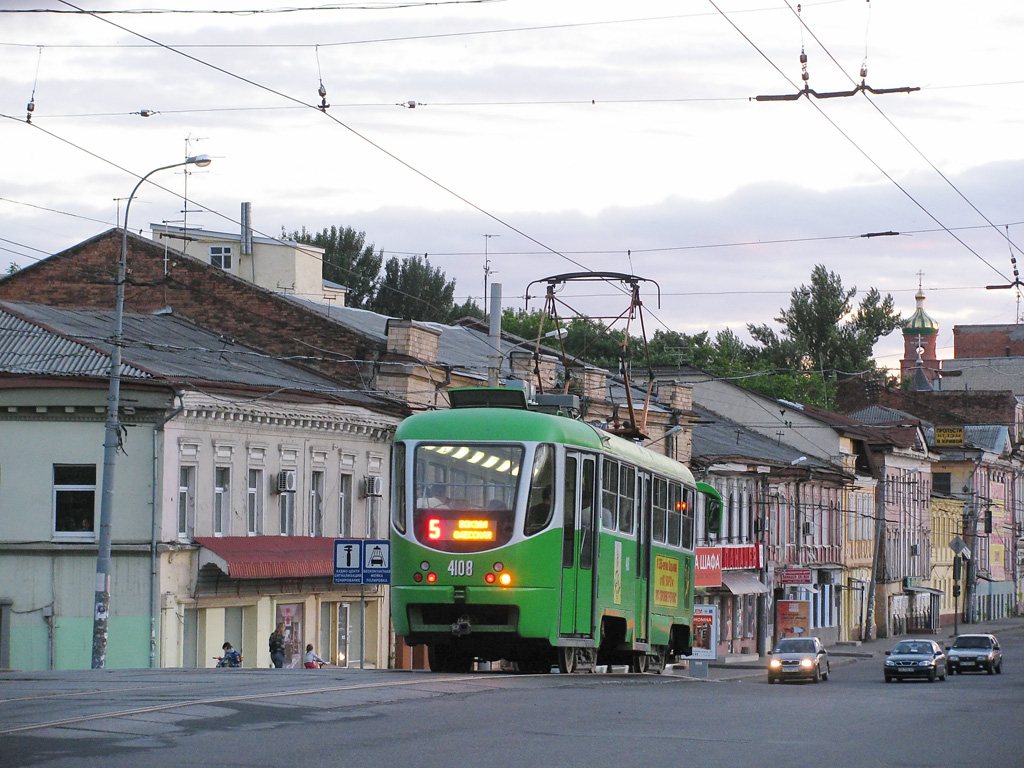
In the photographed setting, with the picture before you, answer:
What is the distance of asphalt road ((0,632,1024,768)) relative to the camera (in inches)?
456

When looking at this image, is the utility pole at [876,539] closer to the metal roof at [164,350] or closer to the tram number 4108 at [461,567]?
the metal roof at [164,350]

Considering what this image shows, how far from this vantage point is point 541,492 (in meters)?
19.9

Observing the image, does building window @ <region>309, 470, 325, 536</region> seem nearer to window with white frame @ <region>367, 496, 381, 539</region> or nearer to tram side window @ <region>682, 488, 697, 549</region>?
window with white frame @ <region>367, 496, 381, 539</region>

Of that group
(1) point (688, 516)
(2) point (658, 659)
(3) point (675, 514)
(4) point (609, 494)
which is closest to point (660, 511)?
(3) point (675, 514)

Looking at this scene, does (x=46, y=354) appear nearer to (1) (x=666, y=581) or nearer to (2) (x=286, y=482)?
(2) (x=286, y=482)

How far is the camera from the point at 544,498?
19859mm

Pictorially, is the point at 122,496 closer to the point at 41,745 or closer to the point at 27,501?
the point at 27,501

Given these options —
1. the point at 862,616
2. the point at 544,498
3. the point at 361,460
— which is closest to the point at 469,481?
the point at 544,498

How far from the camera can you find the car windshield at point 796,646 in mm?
44031

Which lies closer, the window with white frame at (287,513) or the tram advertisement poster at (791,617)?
the window with white frame at (287,513)

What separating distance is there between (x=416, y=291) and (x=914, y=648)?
48.2 metres

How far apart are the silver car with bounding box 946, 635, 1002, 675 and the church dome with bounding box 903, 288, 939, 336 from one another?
75.7m

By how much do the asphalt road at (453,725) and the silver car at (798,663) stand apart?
23888 millimetres

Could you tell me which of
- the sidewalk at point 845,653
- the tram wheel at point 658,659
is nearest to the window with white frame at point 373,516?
the sidewalk at point 845,653
